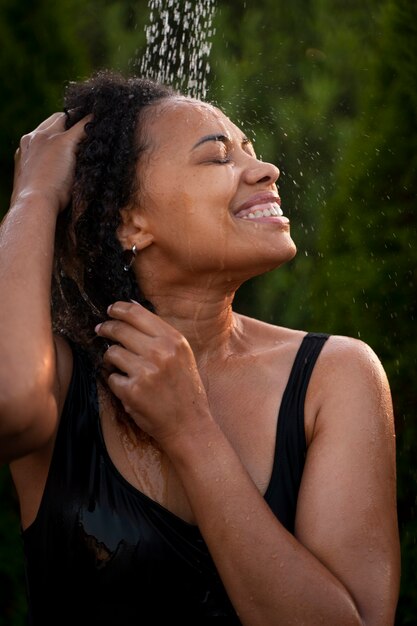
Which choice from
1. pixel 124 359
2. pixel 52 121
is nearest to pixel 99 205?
pixel 52 121

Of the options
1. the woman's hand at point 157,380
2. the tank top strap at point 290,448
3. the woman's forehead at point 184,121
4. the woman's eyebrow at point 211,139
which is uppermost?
the woman's forehead at point 184,121

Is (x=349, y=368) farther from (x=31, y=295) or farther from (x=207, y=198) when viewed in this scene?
(x=31, y=295)

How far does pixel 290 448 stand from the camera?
325 cm

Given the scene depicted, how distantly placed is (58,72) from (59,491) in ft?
8.49

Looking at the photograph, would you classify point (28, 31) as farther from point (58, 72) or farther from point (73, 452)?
point (73, 452)

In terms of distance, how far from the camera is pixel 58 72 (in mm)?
5266

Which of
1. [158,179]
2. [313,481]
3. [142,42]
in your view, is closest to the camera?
[313,481]

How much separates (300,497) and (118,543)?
50 cm

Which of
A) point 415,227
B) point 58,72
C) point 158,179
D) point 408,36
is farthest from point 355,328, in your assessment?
point 158,179

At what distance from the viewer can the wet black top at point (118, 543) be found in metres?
3.15

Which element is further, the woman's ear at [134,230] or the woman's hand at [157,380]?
the woman's ear at [134,230]

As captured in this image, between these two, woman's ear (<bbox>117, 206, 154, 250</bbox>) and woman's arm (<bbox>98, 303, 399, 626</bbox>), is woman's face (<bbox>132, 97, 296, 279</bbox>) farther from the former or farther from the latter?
woman's arm (<bbox>98, 303, 399, 626</bbox>)

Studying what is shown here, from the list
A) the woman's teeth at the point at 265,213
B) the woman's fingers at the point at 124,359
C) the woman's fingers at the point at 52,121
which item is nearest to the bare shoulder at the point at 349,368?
the woman's teeth at the point at 265,213

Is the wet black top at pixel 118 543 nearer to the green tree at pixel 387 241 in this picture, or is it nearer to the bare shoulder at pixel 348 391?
the bare shoulder at pixel 348 391
